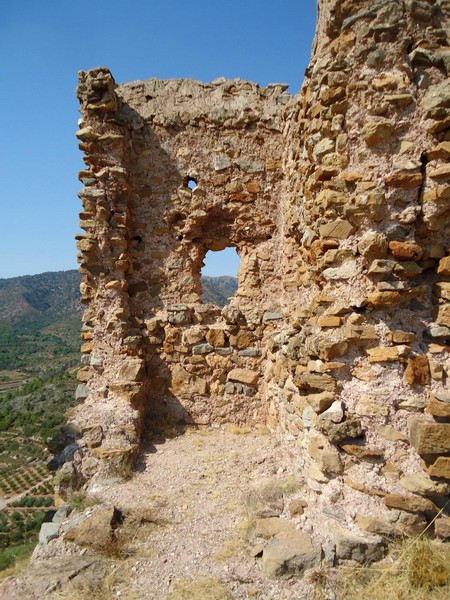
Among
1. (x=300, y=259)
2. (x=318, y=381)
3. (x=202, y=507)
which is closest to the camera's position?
(x=318, y=381)

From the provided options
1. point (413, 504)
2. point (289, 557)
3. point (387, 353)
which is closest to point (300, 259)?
point (387, 353)

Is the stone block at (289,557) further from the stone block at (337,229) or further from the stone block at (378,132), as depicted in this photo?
the stone block at (378,132)

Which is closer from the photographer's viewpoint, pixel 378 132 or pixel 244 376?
pixel 378 132

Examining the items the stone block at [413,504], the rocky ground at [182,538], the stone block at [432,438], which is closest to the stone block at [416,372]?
the stone block at [432,438]

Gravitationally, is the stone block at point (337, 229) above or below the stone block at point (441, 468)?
above

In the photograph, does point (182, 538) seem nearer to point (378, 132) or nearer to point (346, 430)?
point (346, 430)

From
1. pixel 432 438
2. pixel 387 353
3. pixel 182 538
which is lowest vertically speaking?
pixel 182 538

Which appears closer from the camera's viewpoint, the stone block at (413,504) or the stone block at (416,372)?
the stone block at (413,504)

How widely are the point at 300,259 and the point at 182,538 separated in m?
3.00

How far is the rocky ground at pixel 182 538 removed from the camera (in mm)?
2535

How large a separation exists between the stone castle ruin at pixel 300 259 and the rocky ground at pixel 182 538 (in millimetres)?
373

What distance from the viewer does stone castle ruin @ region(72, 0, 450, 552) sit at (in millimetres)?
2926

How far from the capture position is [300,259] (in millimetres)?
4457

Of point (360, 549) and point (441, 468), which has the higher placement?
point (441, 468)
